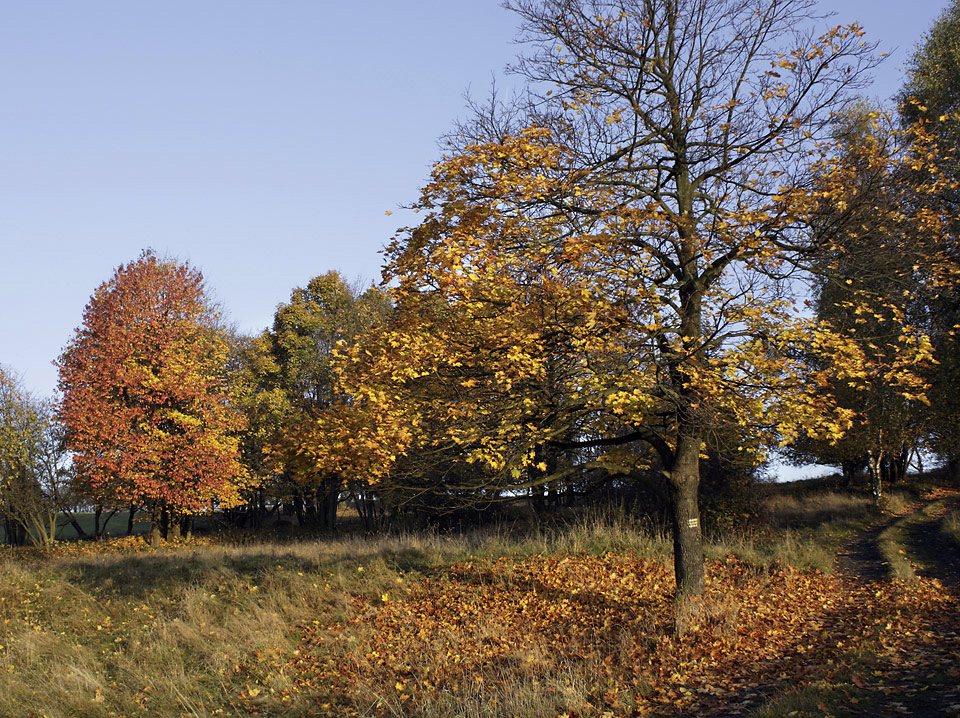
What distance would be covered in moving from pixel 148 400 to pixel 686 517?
22057 mm

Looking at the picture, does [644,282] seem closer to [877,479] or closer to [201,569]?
[201,569]

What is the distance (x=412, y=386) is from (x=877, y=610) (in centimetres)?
973

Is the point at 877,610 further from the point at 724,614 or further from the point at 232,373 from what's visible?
the point at 232,373

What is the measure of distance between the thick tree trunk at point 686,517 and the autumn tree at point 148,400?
66.8 feet

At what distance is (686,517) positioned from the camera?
11.1 metres

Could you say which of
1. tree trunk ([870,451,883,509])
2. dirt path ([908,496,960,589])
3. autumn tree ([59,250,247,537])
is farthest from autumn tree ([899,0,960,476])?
autumn tree ([59,250,247,537])

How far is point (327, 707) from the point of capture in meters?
8.90

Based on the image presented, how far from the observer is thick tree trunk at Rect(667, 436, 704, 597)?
11.0 metres

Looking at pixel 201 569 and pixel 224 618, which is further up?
pixel 201 569

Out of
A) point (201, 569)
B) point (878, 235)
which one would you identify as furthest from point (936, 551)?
point (201, 569)

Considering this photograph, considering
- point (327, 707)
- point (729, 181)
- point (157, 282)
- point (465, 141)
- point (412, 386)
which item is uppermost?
point (157, 282)

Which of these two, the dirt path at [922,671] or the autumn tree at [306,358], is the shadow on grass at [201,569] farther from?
the autumn tree at [306,358]

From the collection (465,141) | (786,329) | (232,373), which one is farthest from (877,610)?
(232,373)

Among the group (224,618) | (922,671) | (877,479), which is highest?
(877,479)
